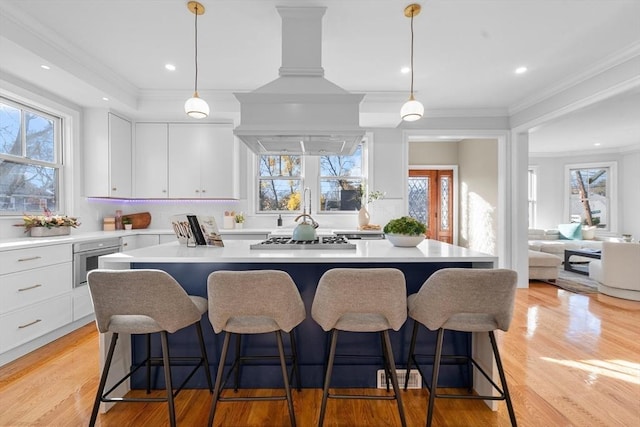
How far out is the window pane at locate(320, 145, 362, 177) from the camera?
5.15m

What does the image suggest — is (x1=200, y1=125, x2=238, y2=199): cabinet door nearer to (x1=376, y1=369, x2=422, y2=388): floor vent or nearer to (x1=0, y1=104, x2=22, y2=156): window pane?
(x1=0, y1=104, x2=22, y2=156): window pane

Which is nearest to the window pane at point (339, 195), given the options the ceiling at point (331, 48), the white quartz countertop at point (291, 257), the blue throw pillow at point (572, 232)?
the ceiling at point (331, 48)

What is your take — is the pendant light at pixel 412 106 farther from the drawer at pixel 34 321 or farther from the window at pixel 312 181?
the drawer at pixel 34 321

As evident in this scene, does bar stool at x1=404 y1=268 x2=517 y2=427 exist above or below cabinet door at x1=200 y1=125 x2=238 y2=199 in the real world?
below

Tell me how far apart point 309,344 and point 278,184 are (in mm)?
3290

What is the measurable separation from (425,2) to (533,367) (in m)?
2.89

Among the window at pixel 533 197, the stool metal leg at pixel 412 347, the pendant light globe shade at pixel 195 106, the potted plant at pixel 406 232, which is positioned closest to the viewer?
the stool metal leg at pixel 412 347

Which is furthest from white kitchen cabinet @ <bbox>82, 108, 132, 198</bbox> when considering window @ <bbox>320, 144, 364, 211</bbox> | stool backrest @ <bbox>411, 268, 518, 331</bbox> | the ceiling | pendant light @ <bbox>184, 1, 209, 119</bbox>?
stool backrest @ <bbox>411, 268, 518, 331</bbox>

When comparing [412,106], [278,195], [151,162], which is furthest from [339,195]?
[151,162]

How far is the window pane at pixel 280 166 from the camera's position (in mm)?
5066

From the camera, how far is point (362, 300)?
1.57 metres

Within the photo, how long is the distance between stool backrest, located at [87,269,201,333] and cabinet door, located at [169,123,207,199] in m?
3.14

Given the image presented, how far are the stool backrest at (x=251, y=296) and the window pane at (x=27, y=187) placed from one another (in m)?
3.12

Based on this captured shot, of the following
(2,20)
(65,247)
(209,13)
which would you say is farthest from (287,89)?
(65,247)
